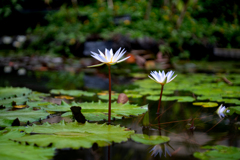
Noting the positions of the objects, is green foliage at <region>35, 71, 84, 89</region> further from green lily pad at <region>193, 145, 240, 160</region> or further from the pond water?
green lily pad at <region>193, 145, 240, 160</region>

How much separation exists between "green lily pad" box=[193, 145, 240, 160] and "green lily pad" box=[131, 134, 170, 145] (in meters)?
0.12

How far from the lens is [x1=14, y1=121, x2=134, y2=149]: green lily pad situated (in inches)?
25.5

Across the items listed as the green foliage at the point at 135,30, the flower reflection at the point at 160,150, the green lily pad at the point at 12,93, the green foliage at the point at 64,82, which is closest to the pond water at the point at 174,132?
the flower reflection at the point at 160,150

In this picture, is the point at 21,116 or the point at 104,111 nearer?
the point at 21,116

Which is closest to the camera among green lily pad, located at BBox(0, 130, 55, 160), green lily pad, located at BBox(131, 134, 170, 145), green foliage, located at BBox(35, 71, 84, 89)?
green lily pad, located at BBox(0, 130, 55, 160)

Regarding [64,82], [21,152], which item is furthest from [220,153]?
[64,82]

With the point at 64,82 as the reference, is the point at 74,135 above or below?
below

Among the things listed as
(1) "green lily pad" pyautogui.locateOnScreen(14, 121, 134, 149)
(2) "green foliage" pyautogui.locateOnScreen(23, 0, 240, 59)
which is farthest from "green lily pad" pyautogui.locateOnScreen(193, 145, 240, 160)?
(2) "green foliage" pyautogui.locateOnScreen(23, 0, 240, 59)

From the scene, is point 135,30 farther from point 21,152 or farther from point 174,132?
point 21,152

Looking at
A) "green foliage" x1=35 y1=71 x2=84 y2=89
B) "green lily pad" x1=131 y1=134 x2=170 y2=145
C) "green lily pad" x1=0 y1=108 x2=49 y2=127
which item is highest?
"green foliage" x1=35 y1=71 x2=84 y2=89

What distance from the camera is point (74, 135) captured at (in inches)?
27.6

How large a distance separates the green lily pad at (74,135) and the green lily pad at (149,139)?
0.03m

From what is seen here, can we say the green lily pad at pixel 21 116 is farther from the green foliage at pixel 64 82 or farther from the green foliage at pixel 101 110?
the green foliage at pixel 64 82

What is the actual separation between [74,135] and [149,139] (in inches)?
9.4
